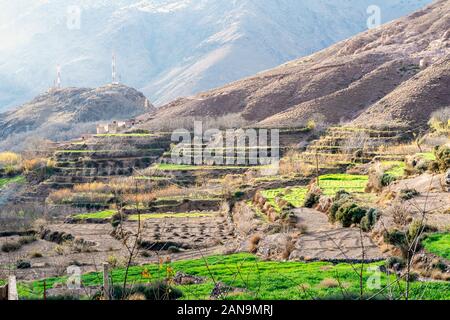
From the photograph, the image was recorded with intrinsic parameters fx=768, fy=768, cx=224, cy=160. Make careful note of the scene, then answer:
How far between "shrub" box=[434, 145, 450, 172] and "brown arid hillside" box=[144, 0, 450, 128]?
2427 cm

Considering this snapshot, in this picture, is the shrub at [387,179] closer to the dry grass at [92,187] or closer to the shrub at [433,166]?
the shrub at [433,166]

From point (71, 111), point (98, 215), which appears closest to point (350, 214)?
point (98, 215)

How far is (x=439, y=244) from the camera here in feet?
62.1

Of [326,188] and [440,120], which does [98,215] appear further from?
[440,120]

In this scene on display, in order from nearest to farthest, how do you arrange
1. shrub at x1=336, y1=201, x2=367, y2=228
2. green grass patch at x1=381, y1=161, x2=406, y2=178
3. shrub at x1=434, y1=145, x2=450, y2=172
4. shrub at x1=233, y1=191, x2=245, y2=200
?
1. shrub at x1=336, y1=201, x2=367, y2=228
2. shrub at x1=434, y1=145, x2=450, y2=172
3. green grass patch at x1=381, y1=161, x2=406, y2=178
4. shrub at x1=233, y1=191, x2=245, y2=200

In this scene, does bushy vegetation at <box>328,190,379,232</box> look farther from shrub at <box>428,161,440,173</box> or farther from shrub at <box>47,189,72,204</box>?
shrub at <box>47,189,72,204</box>

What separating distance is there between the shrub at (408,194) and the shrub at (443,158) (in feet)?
12.9

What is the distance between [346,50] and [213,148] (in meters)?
40.3

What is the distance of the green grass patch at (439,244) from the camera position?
17.8 meters

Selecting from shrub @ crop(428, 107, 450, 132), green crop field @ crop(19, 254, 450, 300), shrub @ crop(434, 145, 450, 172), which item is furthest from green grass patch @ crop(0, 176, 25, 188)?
green crop field @ crop(19, 254, 450, 300)

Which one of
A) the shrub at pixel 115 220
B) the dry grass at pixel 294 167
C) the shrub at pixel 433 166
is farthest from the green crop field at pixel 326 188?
the shrub at pixel 115 220

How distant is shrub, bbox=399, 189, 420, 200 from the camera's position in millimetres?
26519
